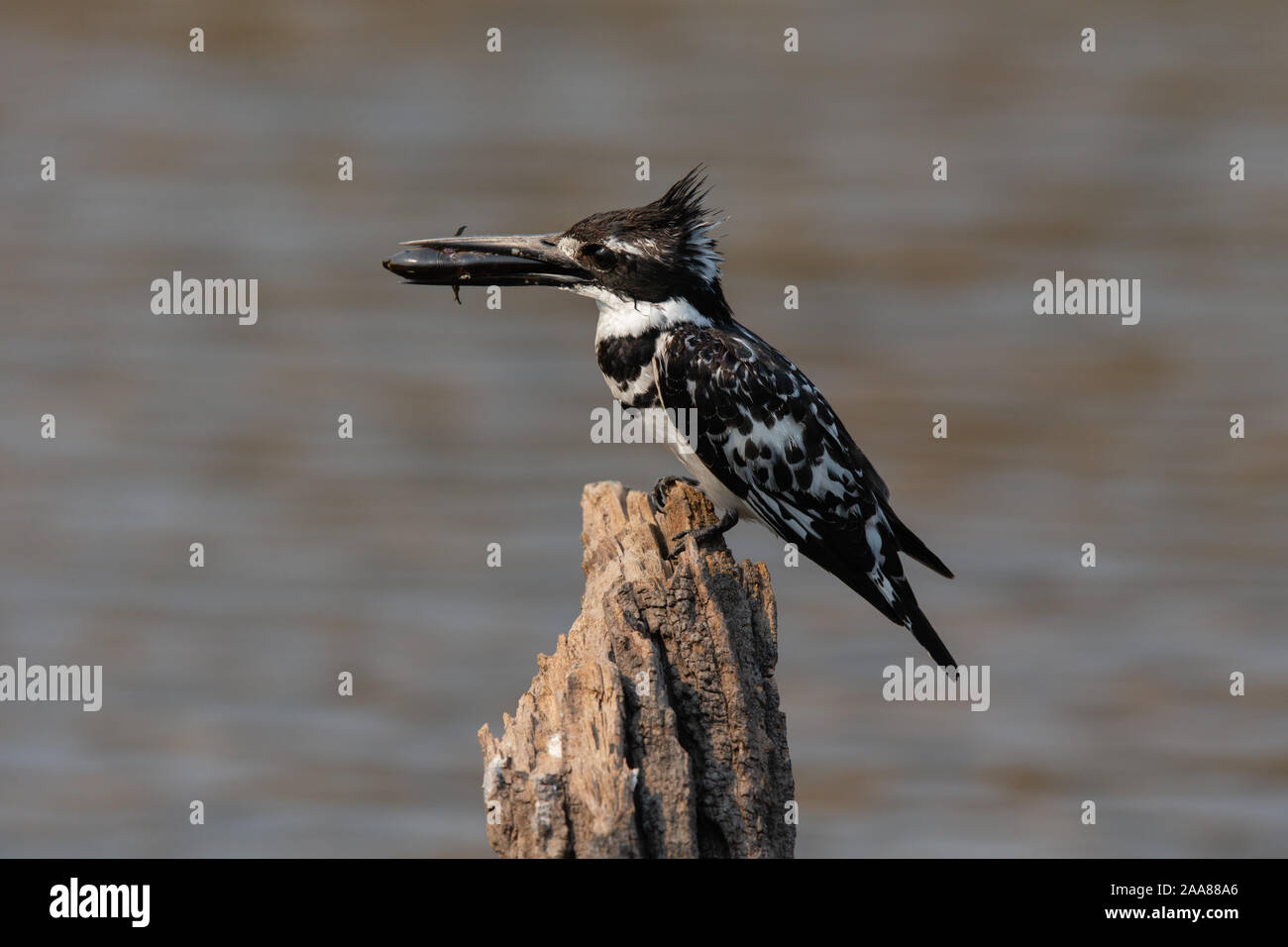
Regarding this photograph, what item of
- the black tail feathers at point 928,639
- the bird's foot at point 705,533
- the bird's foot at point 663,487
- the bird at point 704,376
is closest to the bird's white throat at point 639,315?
the bird at point 704,376

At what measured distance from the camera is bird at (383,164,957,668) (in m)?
6.54

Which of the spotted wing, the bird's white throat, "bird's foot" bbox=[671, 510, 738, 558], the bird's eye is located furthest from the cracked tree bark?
the bird's eye

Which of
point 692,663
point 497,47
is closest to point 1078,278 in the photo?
point 497,47

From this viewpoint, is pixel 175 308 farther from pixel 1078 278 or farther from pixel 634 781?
pixel 634 781

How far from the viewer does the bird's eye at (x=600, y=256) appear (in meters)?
6.58

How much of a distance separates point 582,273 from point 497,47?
40.6ft

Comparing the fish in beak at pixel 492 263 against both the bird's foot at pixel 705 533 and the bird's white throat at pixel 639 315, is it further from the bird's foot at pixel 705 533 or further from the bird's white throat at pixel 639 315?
the bird's foot at pixel 705 533

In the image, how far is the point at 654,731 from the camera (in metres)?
4.44

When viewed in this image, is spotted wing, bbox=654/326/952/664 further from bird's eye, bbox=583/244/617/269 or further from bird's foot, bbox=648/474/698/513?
bird's foot, bbox=648/474/698/513

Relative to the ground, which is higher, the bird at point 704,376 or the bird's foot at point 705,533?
the bird at point 704,376

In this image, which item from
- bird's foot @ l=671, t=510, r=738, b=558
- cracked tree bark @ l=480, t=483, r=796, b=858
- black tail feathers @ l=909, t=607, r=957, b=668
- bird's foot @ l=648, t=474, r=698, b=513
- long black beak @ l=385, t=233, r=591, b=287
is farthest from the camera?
bird's foot @ l=648, t=474, r=698, b=513

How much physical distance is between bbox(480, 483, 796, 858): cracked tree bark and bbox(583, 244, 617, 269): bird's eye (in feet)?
5.44

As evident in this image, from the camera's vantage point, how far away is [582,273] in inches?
262
